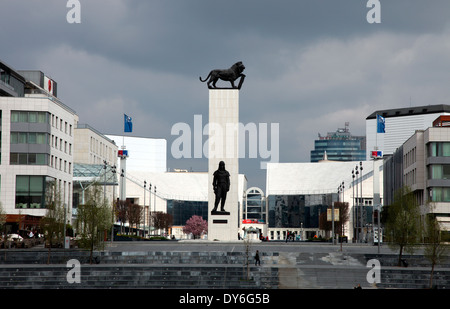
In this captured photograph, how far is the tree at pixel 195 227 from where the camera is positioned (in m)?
171

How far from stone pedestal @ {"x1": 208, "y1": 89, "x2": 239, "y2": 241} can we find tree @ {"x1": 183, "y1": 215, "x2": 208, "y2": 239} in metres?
101

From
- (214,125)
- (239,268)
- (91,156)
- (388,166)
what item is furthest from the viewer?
(388,166)

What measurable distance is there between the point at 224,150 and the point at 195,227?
337 feet

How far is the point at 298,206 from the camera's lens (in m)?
177

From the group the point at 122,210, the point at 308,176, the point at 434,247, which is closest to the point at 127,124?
the point at 122,210

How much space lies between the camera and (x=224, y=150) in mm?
70625

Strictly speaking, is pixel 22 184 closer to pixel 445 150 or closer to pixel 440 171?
pixel 440 171

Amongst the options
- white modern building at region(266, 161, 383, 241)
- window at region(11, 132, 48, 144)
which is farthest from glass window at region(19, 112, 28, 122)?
white modern building at region(266, 161, 383, 241)

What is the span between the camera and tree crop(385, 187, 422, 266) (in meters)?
52.7

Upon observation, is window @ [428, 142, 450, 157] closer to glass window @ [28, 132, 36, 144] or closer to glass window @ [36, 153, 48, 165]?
glass window @ [36, 153, 48, 165]

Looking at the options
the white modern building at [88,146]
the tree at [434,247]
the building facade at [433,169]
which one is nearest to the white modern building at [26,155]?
the white modern building at [88,146]
